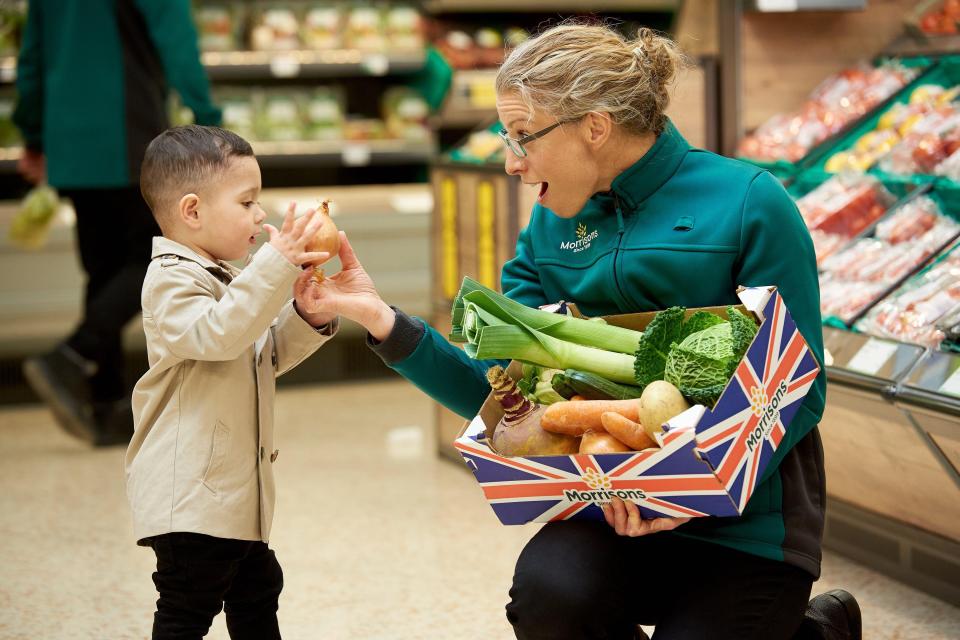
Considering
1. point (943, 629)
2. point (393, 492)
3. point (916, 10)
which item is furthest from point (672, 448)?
point (916, 10)

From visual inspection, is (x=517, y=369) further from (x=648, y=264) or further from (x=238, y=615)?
(x=238, y=615)

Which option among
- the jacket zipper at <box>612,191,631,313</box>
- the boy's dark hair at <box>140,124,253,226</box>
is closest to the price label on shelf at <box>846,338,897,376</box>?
the jacket zipper at <box>612,191,631,313</box>

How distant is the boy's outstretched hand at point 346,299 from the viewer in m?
1.97

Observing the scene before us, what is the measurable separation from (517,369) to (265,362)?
1.54 ft

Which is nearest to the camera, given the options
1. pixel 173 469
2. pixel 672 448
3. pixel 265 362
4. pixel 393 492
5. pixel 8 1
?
pixel 672 448

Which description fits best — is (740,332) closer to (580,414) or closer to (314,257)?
(580,414)

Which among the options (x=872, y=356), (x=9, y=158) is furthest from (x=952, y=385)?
(x=9, y=158)

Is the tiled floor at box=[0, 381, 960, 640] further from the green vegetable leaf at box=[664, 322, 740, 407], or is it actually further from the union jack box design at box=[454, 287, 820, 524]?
the green vegetable leaf at box=[664, 322, 740, 407]

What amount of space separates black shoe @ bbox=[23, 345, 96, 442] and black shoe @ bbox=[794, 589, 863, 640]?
2919 millimetres

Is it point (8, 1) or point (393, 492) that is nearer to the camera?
point (393, 492)

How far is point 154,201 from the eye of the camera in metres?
2.03

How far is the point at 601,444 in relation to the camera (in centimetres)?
166

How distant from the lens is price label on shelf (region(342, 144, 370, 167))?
228 inches

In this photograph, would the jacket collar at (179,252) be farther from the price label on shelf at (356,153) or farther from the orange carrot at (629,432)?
the price label on shelf at (356,153)
